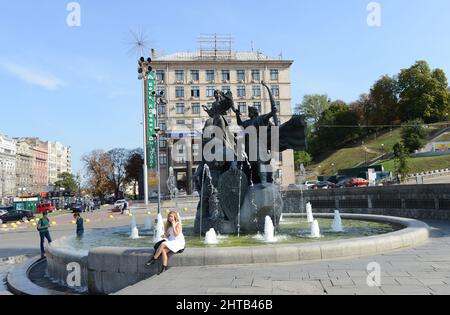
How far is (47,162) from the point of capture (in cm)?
15850

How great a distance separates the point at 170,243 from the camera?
26.6ft

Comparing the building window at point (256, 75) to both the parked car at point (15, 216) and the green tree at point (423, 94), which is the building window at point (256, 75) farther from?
the parked car at point (15, 216)

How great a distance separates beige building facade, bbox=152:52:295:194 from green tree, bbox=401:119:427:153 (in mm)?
21035

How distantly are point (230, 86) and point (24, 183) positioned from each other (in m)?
78.4

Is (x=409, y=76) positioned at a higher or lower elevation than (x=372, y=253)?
higher

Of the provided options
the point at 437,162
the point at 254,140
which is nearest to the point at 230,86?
the point at 437,162

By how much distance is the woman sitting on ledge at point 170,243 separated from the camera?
7914 mm

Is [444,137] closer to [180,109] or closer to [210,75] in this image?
[210,75]

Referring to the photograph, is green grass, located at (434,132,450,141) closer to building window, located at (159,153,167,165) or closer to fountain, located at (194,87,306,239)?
building window, located at (159,153,167,165)

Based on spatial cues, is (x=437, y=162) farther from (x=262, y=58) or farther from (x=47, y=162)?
(x=47, y=162)

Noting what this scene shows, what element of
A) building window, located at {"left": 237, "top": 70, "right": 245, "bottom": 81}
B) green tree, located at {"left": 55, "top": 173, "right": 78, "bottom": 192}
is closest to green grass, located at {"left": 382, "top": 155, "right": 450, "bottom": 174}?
building window, located at {"left": 237, "top": 70, "right": 245, "bottom": 81}

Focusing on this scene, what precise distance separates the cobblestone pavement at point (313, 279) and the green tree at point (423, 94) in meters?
97.2

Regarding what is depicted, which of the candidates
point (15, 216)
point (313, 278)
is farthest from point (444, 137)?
point (313, 278)

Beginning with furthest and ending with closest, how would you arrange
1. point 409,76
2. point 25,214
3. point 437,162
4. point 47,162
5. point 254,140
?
1. point 47,162
2. point 409,76
3. point 437,162
4. point 25,214
5. point 254,140
